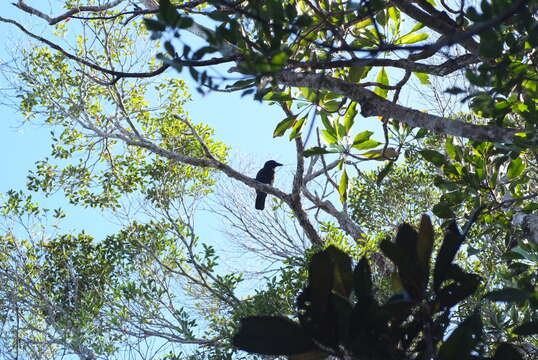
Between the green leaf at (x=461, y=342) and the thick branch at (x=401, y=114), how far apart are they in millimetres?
969

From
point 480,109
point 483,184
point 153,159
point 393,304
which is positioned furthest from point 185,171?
point 393,304

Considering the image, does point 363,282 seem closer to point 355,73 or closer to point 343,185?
point 355,73

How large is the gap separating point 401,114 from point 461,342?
4.16 ft

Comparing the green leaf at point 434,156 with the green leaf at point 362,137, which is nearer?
the green leaf at point 434,156

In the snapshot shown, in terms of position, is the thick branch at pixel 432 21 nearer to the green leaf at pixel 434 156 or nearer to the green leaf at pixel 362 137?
the green leaf at pixel 434 156

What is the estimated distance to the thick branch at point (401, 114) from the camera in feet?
6.60

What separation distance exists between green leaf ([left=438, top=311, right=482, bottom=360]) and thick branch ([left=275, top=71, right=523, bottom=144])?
0.97m

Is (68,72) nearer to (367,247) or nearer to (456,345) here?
(367,247)

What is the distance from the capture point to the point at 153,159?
273 inches

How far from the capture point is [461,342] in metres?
1.07

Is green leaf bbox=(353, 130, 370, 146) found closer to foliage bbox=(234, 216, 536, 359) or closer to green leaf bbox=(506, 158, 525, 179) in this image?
green leaf bbox=(506, 158, 525, 179)

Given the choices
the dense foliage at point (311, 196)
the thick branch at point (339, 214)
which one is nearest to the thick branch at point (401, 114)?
the dense foliage at point (311, 196)

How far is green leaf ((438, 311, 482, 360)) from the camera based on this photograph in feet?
3.50

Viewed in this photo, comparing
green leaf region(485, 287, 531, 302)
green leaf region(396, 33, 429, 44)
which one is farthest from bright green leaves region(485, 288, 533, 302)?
green leaf region(396, 33, 429, 44)
